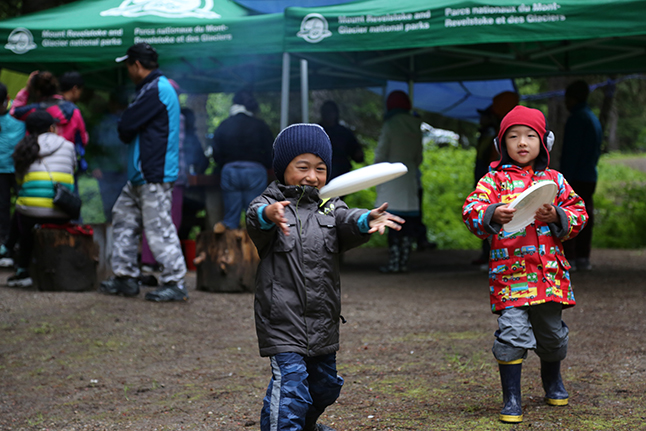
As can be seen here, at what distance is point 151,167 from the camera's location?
611 cm

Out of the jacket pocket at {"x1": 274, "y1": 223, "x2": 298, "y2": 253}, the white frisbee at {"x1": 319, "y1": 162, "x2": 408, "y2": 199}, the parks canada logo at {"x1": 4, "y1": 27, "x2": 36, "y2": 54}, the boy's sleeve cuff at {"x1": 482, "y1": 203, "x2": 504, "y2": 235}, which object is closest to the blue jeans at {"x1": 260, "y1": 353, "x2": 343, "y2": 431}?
the jacket pocket at {"x1": 274, "y1": 223, "x2": 298, "y2": 253}

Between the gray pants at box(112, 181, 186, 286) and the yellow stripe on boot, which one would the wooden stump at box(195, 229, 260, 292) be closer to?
the gray pants at box(112, 181, 186, 286)

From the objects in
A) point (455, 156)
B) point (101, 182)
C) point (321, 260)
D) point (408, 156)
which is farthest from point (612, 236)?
point (321, 260)

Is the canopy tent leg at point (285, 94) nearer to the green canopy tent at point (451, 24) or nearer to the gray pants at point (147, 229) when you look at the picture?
the green canopy tent at point (451, 24)

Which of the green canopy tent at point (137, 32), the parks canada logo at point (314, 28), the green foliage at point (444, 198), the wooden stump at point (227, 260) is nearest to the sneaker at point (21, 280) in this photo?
the wooden stump at point (227, 260)

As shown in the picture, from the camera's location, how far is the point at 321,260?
2.80 metres

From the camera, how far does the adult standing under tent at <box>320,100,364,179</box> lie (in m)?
8.95

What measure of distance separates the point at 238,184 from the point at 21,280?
8.32 feet

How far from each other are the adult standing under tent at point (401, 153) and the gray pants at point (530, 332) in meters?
5.38

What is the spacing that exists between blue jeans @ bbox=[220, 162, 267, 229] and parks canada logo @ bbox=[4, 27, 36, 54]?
2.59 metres

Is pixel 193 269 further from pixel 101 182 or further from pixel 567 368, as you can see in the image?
pixel 567 368

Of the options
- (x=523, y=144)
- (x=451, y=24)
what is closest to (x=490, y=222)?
(x=523, y=144)

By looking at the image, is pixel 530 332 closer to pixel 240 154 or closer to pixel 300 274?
pixel 300 274

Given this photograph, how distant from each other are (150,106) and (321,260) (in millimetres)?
3825
